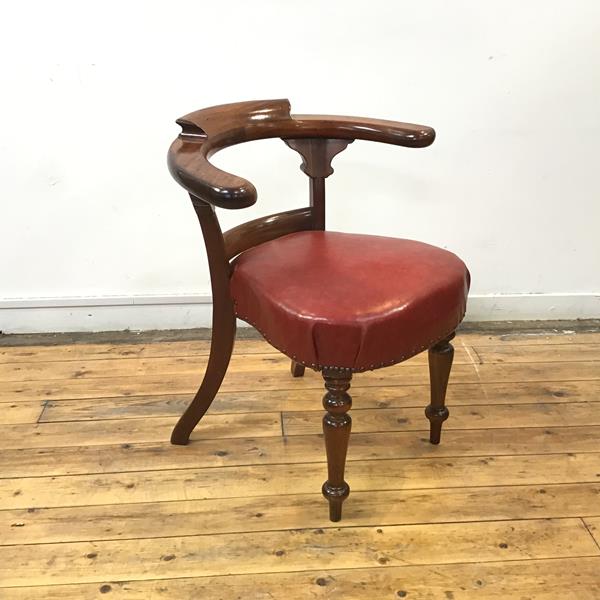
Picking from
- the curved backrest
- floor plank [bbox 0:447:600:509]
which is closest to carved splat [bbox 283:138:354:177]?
the curved backrest

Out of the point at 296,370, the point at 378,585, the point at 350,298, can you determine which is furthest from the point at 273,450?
the point at 350,298

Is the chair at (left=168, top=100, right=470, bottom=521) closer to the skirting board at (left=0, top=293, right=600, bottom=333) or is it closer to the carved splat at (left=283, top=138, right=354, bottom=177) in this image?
the carved splat at (left=283, top=138, right=354, bottom=177)

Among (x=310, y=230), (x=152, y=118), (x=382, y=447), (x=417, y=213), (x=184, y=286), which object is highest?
(x=152, y=118)

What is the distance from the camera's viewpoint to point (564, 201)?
2.01 meters

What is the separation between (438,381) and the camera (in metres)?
1.48

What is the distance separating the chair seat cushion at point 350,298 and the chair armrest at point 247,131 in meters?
0.23

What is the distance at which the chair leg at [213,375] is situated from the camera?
141 centimetres

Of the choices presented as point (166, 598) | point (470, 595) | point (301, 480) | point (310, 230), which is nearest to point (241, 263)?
point (310, 230)

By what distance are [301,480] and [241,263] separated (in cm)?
49

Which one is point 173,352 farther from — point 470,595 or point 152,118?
point 470,595

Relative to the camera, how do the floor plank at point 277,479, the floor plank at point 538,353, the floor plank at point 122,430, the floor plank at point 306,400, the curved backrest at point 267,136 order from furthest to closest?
the floor plank at point 538,353 → the floor plank at point 306,400 → the floor plank at point 122,430 → the floor plank at point 277,479 → the curved backrest at point 267,136

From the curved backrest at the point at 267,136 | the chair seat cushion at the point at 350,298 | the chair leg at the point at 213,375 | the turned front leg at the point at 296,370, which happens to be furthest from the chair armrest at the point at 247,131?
the turned front leg at the point at 296,370

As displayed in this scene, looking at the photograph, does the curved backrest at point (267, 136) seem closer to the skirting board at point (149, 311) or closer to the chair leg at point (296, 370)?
the chair leg at point (296, 370)

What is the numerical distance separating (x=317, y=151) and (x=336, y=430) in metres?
0.63
